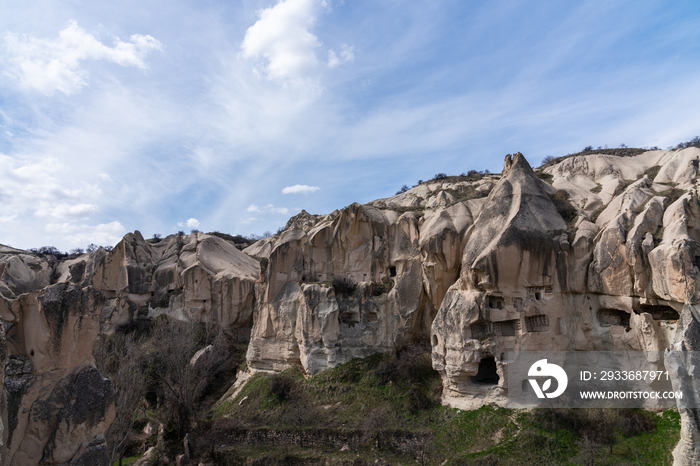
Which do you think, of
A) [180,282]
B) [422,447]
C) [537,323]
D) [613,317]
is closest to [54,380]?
[422,447]

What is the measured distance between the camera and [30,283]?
41625 mm

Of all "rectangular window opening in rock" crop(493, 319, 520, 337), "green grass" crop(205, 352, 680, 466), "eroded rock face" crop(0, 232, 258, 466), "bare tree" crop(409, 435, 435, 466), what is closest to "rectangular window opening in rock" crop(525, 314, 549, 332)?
"rectangular window opening in rock" crop(493, 319, 520, 337)

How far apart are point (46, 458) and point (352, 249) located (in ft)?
65.9

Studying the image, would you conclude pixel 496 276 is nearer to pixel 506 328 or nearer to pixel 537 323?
pixel 506 328

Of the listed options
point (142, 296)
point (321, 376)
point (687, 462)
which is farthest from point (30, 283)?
point (687, 462)

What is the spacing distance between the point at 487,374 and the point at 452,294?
15.8ft

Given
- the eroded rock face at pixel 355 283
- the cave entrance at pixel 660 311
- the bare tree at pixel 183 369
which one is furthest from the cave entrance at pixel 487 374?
the bare tree at pixel 183 369

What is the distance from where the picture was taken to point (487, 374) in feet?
73.7

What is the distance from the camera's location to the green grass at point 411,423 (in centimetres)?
1617

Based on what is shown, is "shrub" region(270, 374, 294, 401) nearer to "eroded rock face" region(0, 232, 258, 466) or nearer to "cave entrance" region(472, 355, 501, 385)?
"cave entrance" region(472, 355, 501, 385)

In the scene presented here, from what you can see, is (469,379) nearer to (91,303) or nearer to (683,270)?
(683,270)

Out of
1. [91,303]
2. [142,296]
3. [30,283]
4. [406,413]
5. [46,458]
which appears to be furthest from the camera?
[30,283]

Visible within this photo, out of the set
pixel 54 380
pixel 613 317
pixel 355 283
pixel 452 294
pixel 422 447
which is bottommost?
pixel 422 447

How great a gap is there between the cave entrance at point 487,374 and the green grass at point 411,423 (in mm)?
2017
